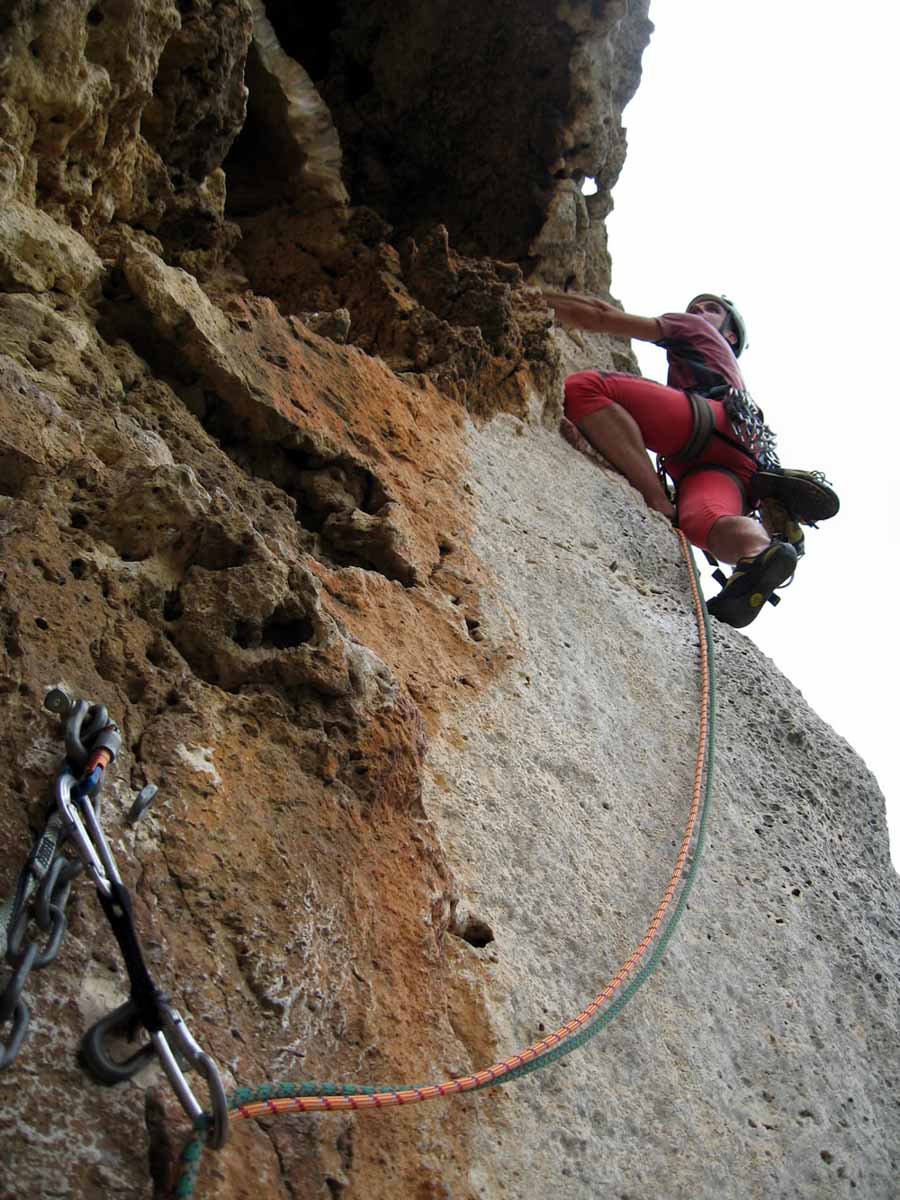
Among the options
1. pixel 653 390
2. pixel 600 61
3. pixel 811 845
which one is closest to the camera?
pixel 811 845

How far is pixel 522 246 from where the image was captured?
20.0ft

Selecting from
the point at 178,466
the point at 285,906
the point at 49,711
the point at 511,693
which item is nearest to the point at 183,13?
the point at 178,466

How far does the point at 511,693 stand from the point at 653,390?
8.38 feet

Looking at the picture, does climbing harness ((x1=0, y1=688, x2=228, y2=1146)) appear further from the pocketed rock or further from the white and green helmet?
the white and green helmet

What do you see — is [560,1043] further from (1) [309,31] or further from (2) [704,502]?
(1) [309,31]

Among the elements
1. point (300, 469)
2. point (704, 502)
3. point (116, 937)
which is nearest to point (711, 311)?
point (704, 502)

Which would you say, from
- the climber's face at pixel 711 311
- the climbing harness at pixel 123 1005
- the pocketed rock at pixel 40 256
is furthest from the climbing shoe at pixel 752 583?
the climbing harness at pixel 123 1005

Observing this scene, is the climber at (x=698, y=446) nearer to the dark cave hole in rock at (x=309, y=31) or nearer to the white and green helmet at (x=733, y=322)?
the white and green helmet at (x=733, y=322)

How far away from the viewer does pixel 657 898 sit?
2.84 metres

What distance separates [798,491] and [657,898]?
285 centimetres

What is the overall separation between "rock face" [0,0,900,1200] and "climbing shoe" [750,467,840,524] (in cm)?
71

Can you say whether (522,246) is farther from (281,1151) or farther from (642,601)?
(281,1151)

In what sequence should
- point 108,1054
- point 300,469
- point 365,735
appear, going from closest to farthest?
1. point 108,1054
2. point 365,735
3. point 300,469

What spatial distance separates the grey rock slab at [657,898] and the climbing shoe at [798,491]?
1.25 m
